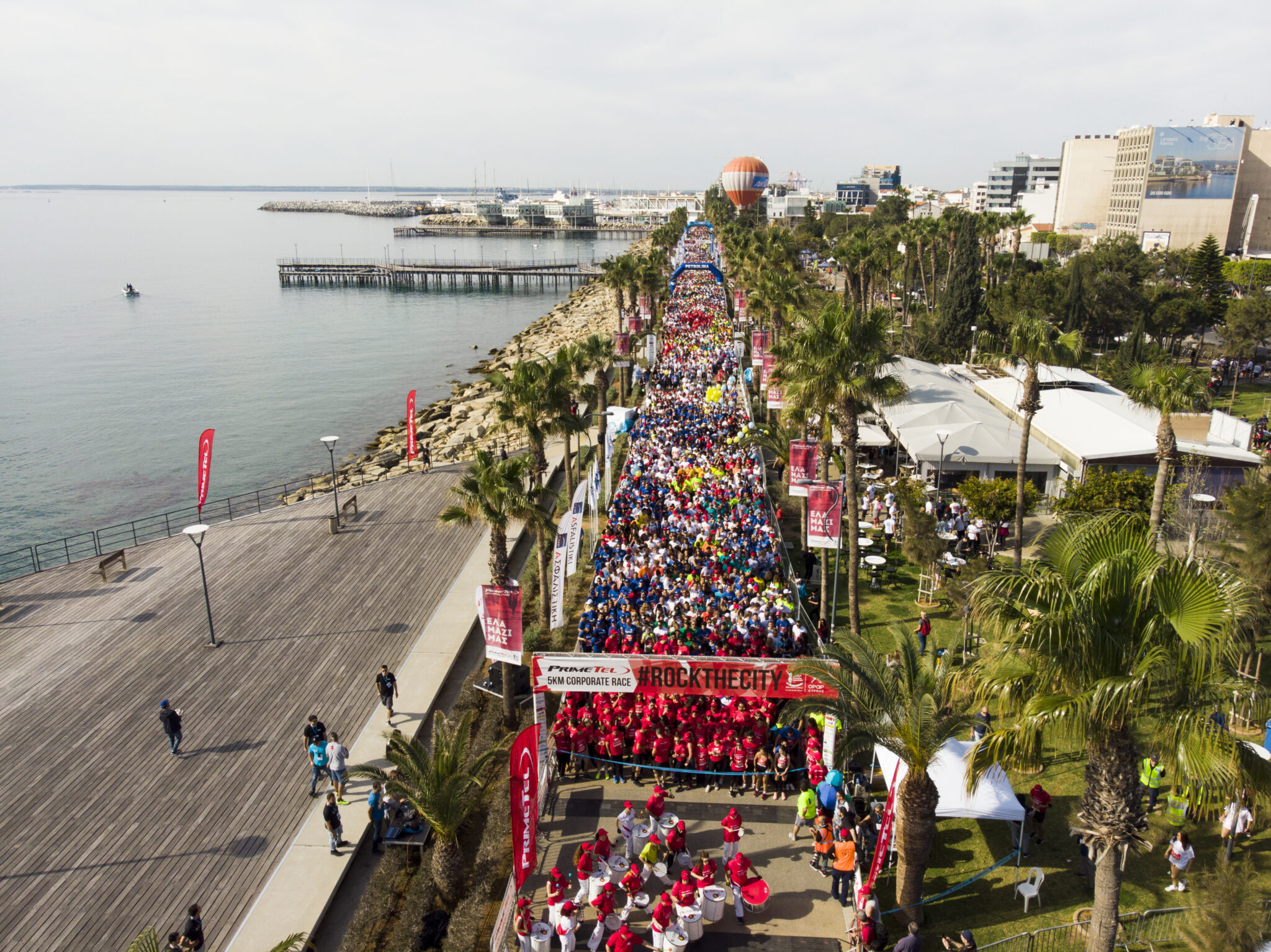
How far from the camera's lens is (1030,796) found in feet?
43.2

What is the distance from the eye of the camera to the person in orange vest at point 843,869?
37.4ft

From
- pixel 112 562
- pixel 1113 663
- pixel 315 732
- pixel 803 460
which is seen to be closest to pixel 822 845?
pixel 1113 663

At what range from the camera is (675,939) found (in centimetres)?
1045

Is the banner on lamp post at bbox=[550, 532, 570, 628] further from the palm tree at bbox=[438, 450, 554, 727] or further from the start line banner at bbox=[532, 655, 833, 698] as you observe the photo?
the start line banner at bbox=[532, 655, 833, 698]

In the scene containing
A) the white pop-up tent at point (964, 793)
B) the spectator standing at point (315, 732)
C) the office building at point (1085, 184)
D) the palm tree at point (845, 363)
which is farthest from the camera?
the office building at point (1085, 184)

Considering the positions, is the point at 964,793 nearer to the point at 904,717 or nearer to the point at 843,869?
the point at 843,869

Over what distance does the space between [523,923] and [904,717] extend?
5.69m

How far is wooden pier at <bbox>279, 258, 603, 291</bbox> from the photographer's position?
118688 millimetres

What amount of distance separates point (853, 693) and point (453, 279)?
116031 millimetres

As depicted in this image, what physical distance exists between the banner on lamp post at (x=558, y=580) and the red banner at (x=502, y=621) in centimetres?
220

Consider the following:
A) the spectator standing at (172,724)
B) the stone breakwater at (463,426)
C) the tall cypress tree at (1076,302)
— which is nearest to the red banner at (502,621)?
the spectator standing at (172,724)

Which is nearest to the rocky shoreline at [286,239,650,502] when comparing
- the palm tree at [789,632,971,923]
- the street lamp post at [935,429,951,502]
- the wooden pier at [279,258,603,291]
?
the palm tree at [789,632,971,923]

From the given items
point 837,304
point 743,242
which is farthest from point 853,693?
point 743,242

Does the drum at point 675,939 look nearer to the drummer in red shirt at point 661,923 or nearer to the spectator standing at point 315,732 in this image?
the drummer in red shirt at point 661,923
